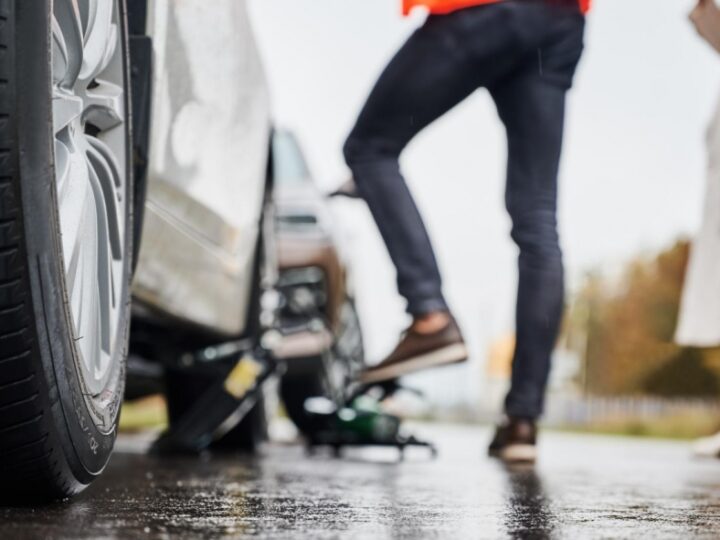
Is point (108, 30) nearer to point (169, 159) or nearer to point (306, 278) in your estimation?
point (169, 159)

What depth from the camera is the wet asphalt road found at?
141 centimetres

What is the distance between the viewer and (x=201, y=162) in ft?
8.46

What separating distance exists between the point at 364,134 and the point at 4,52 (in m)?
2.03

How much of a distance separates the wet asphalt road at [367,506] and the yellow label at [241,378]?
0.71 metres

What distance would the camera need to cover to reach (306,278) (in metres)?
5.18

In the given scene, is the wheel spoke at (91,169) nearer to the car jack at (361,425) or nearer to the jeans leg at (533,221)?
the jeans leg at (533,221)

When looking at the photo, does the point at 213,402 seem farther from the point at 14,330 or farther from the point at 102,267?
the point at 14,330

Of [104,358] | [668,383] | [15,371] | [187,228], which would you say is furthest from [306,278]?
[668,383]

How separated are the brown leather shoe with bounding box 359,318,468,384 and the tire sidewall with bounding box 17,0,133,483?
5.47ft

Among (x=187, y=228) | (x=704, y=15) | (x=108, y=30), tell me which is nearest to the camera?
(x=108, y=30)

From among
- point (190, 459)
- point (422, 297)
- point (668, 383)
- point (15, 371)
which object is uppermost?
point (15, 371)

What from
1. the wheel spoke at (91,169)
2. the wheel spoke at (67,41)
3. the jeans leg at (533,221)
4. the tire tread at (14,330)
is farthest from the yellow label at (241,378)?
the tire tread at (14,330)

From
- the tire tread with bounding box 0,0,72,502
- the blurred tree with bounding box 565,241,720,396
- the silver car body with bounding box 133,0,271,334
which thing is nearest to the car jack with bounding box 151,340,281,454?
the silver car body with bounding box 133,0,271,334

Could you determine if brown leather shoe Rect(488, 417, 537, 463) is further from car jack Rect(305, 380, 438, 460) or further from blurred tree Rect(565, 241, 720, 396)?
blurred tree Rect(565, 241, 720, 396)
